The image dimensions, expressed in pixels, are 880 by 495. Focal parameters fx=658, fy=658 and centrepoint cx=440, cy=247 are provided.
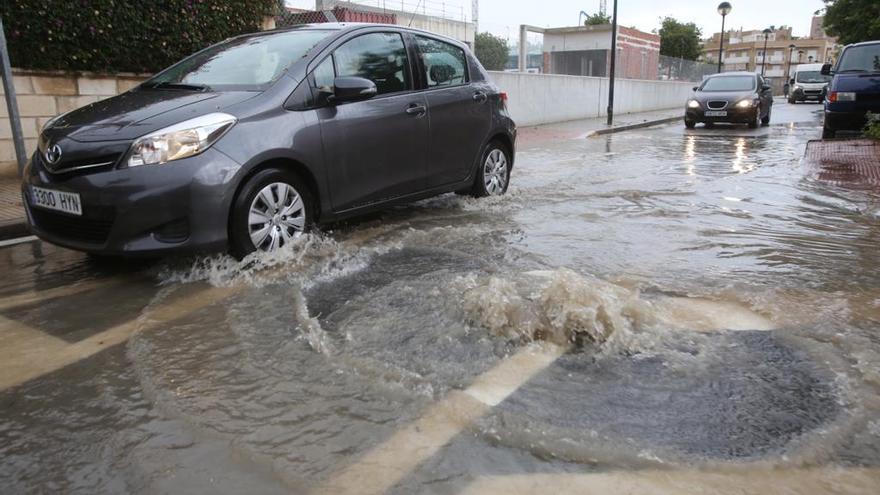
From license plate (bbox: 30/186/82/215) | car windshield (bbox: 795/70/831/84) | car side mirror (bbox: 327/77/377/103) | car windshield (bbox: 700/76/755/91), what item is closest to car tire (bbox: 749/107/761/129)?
car windshield (bbox: 700/76/755/91)

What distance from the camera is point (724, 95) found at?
1736 centimetres

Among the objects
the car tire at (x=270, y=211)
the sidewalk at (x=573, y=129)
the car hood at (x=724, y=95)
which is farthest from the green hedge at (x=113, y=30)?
the car hood at (x=724, y=95)

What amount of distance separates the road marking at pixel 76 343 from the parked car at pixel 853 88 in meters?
11.9

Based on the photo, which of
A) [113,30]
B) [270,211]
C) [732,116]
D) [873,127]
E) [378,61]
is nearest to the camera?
[270,211]

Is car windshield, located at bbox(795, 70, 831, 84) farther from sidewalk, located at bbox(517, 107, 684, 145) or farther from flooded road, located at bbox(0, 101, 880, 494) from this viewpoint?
flooded road, located at bbox(0, 101, 880, 494)

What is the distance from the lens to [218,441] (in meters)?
2.34

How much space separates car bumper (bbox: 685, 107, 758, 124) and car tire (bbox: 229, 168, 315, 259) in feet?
50.3

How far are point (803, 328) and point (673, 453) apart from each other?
1.58 meters

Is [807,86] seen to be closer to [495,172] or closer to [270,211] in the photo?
[495,172]

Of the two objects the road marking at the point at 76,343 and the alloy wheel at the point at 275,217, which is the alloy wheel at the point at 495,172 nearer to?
the alloy wheel at the point at 275,217

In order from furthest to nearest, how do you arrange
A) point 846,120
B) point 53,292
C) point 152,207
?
1. point 846,120
2. point 53,292
3. point 152,207

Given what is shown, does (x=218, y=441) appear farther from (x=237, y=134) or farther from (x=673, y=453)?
(x=237, y=134)

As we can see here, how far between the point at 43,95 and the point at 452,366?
7.71 m

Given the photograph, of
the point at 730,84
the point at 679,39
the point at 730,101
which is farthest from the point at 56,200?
the point at 679,39
